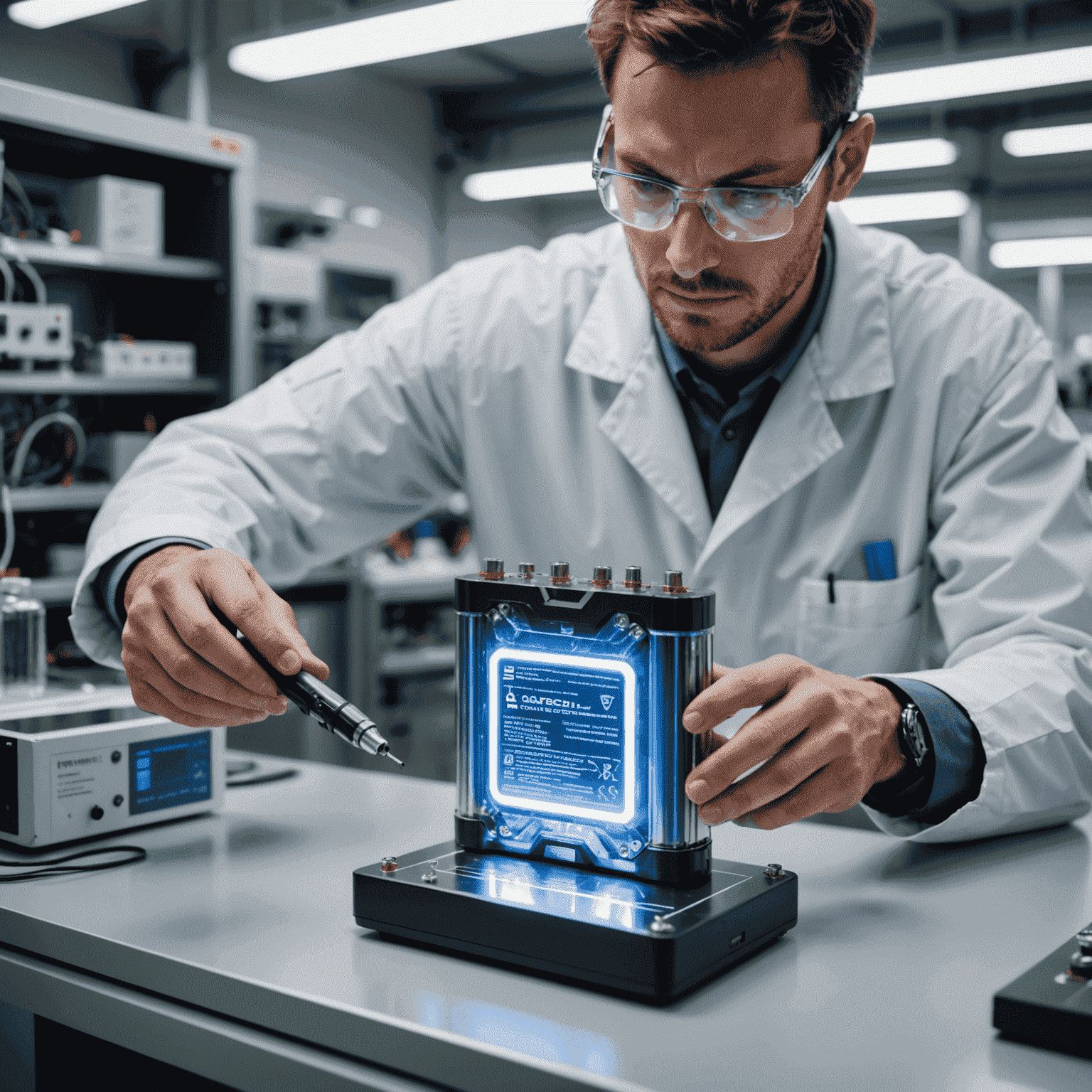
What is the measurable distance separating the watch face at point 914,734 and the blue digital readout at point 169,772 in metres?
0.77

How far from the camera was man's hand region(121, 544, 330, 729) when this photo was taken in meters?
0.99

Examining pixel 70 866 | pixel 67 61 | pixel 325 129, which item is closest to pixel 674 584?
pixel 70 866

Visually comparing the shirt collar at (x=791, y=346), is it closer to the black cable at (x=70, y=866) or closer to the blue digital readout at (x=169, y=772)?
the blue digital readout at (x=169, y=772)

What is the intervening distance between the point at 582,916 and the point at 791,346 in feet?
3.09

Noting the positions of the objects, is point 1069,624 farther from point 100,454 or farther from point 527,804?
point 100,454

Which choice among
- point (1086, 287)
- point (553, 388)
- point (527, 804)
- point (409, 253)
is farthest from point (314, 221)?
point (1086, 287)

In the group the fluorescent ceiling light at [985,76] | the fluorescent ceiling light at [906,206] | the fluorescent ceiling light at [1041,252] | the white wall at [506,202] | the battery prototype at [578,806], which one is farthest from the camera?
the white wall at [506,202]

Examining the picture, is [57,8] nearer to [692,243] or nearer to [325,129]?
[325,129]

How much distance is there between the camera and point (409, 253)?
693 centimetres

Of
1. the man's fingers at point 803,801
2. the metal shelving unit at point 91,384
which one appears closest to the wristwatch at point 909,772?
the man's fingers at point 803,801

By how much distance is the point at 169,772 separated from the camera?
1226mm

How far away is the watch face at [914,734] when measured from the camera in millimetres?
968

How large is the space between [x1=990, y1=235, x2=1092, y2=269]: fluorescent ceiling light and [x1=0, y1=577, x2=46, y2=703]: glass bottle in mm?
6795

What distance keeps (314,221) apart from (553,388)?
3229 mm
